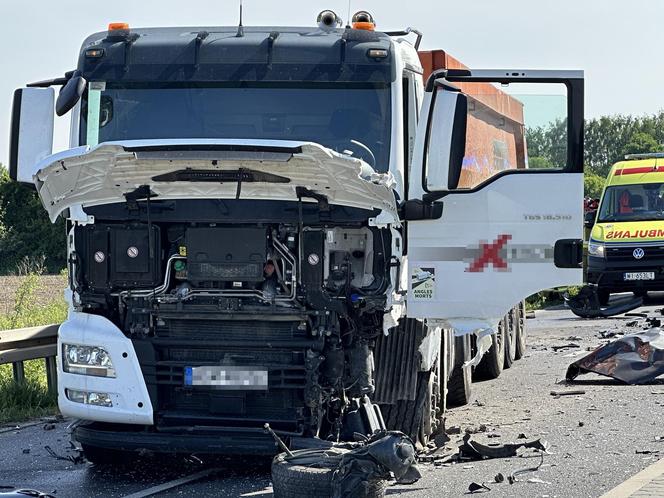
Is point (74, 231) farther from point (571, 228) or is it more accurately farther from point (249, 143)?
point (571, 228)

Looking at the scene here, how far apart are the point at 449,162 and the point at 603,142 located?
3259 inches

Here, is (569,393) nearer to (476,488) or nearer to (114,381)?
(476,488)

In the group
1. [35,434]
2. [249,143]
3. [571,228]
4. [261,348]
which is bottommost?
[35,434]

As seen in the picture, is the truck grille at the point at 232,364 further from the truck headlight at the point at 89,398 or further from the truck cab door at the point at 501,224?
the truck cab door at the point at 501,224

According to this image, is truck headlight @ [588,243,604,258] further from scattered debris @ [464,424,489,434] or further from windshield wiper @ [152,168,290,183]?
windshield wiper @ [152,168,290,183]

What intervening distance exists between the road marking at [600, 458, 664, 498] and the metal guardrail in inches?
241

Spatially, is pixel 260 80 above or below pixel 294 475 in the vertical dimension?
above

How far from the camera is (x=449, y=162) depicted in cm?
772

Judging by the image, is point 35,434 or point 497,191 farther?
point 35,434

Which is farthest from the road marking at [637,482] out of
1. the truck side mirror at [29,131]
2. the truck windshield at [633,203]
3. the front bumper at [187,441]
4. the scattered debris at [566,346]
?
the truck windshield at [633,203]

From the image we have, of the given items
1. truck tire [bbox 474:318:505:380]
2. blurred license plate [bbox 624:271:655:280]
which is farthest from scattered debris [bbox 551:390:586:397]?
blurred license plate [bbox 624:271:655:280]

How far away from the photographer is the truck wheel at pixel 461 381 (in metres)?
11.0

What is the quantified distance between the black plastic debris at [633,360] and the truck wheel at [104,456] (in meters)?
5.89

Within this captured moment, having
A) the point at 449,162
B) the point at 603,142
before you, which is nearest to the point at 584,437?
the point at 449,162
